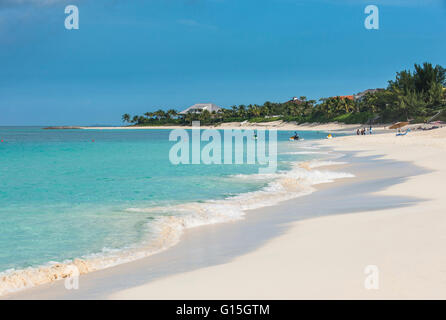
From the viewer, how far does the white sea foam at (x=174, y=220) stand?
270 inches

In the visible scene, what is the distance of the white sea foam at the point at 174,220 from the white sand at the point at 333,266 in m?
1.97

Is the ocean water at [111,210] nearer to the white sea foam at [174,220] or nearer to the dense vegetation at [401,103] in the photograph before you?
the white sea foam at [174,220]

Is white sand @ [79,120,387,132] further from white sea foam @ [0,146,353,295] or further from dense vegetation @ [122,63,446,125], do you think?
white sea foam @ [0,146,353,295]

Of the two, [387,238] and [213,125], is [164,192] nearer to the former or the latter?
[387,238]

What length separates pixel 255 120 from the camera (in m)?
173

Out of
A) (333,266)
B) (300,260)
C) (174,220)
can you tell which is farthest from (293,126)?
(333,266)

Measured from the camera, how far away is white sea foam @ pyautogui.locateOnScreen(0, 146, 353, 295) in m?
6.86

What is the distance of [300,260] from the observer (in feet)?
21.1

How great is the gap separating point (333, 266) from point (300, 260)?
0.60 metres

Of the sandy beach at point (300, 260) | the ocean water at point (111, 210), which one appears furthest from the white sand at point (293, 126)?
Result: the sandy beach at point (300, 260)

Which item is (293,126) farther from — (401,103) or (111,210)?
(111,210)
